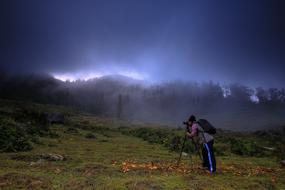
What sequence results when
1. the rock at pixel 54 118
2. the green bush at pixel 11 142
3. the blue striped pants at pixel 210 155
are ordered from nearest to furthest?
the blue striped pants at pixel 210 155 → the green bush at pixel 11 142 → the rock at pixel 54 118

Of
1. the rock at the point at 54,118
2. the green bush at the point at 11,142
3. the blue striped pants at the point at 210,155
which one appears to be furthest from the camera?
the rock at the point at 54,118

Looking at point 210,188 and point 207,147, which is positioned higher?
point 207,147

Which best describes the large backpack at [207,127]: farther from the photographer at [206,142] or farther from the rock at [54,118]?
the rock at [54,118]

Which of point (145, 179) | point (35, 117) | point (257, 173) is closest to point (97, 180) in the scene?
point (145, 179)

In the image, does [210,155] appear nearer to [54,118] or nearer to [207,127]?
[207,127]

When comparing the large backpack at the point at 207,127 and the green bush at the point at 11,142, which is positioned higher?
the large backpack at the point at 207,127

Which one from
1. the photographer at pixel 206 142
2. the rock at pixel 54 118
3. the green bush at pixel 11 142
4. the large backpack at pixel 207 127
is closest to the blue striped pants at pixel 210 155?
the photographer at pixel 206 142

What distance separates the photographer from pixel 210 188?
14.4m

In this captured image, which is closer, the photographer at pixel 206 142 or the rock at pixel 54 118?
the photographer at pixel 206 142

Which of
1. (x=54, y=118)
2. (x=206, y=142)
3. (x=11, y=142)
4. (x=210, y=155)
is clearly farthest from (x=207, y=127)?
(x=54, y=118)

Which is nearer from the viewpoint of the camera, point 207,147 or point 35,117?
point 207,147

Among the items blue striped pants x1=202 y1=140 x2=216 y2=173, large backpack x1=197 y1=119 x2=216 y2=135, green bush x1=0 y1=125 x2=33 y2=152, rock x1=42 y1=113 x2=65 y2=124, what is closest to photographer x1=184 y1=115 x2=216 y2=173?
blue striped pants x1=202 y1=140 x2=216 y2=173

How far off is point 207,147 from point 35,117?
143 ft

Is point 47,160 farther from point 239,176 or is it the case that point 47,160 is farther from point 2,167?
point 239,176
